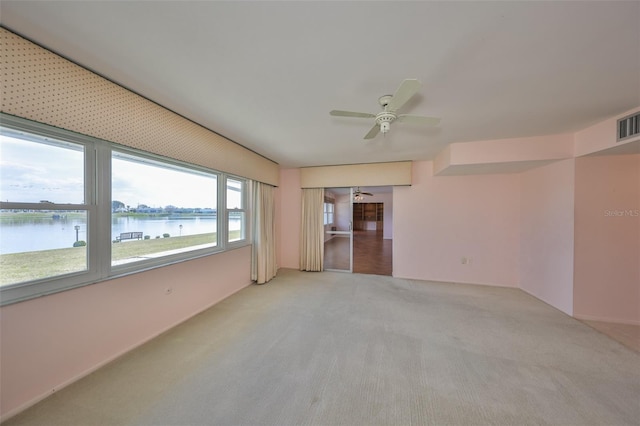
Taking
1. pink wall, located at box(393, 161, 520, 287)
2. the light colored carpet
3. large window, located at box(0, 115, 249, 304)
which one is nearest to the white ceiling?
large window, located at box(0, 115, 249, 304)

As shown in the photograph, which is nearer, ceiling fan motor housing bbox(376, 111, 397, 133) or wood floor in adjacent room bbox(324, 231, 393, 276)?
ceiling fan motor housing bbox(376, 111, 397, 133)

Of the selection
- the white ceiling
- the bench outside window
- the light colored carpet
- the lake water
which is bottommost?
the light colored carpet

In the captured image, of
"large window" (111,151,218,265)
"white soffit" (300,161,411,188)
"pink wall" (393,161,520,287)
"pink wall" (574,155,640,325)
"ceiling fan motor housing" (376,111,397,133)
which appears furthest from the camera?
"white soffit" (300,161,411,188)

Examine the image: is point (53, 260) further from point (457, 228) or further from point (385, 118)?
point (457, 228)

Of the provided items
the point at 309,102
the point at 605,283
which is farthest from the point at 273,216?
the point at 605,283

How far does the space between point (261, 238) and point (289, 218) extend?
4.16ft

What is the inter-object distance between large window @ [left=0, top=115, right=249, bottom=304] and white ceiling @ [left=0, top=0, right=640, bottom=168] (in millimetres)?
700

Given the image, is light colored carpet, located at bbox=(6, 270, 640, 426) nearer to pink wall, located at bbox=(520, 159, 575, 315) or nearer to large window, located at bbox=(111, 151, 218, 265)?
pink wall, located at bbox=(520, 159, 575, 315)

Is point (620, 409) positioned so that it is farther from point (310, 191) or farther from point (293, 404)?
point (310, 191)

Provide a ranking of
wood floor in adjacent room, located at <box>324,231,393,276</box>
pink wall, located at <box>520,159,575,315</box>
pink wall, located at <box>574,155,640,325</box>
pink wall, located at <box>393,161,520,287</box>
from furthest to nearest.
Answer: wood floor in adjacent room, located at <box>324,231,393,276</box> < pink wall, located at <box>393,161,520,287</box> < pink wall, located at <box>520,159,575,315</box> < pink wall, located at <box>574,155,640,325</box>

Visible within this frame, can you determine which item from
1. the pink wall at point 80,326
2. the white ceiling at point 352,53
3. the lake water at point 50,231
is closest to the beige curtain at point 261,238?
the pink wall at point 80,326

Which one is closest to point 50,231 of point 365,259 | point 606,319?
point 365,259

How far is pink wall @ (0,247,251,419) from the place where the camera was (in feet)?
4.70

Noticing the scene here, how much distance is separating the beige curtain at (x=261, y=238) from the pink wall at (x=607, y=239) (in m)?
4.69
